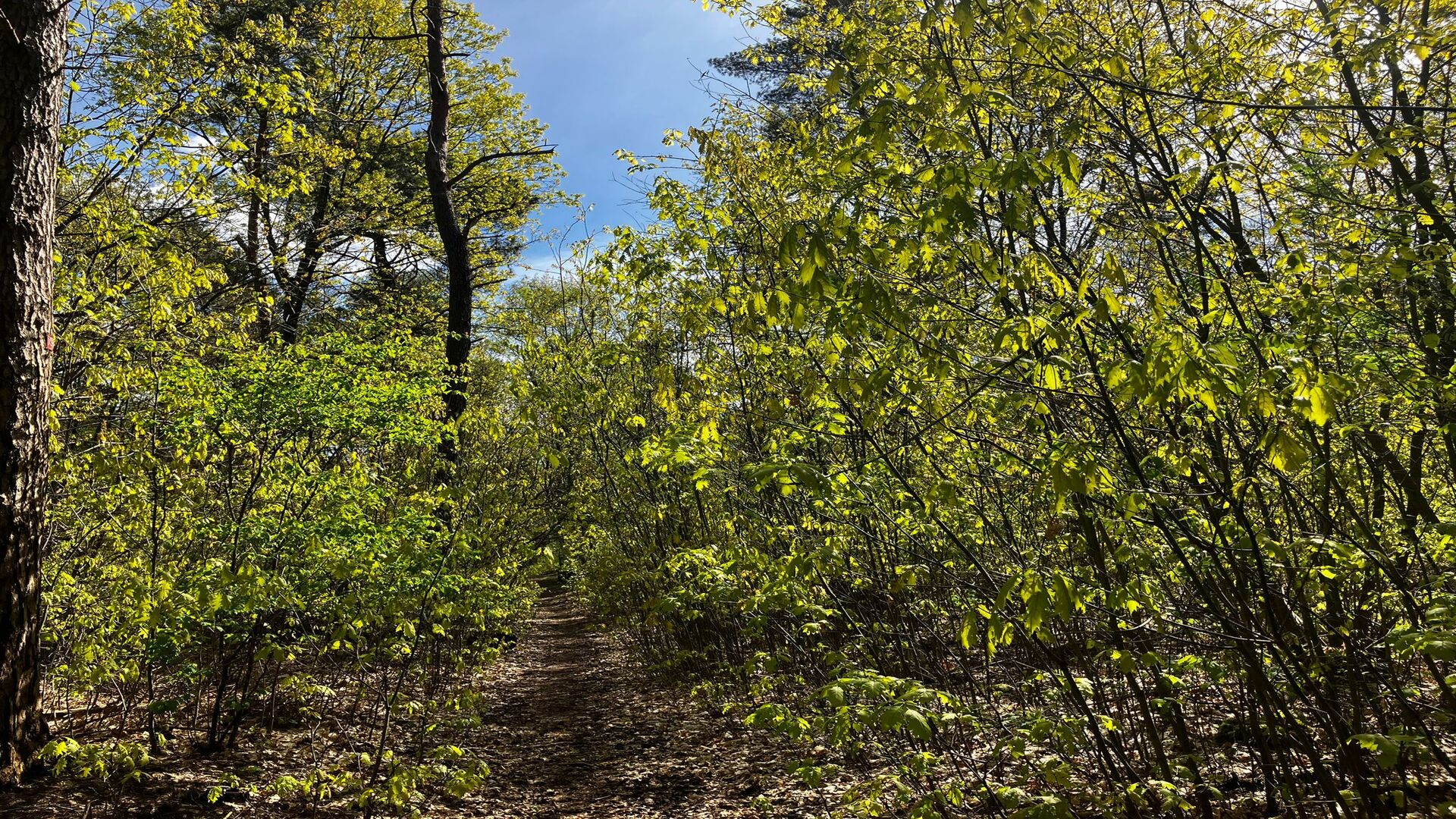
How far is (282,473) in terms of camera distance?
17.5 feet

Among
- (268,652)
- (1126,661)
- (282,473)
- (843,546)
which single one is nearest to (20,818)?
Answer: (268,652)

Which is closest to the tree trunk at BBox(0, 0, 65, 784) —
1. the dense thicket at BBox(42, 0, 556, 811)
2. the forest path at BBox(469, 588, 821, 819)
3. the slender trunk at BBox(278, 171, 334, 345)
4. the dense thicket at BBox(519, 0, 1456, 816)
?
the dense thicket at BBox(42, 0, 556, 811)

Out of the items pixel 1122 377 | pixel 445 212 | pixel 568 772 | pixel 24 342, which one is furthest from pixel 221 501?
pixel 1122 377

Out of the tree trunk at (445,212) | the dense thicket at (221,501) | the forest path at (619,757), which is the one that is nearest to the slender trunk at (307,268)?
the tree trunk at (445,212)

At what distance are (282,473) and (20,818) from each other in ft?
7.46

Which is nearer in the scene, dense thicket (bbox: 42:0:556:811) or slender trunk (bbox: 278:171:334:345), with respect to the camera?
dense thicket (bbox: 42:0:556:811)

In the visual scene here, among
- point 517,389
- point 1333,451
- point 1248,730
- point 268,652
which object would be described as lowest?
point 1248,730

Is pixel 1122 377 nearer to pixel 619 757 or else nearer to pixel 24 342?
pixel 24 342

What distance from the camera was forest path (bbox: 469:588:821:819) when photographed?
17.5 ft

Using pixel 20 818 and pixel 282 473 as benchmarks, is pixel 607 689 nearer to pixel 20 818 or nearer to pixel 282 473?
pixel 282 473

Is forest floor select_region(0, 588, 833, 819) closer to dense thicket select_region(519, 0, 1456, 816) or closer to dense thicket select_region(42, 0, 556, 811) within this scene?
dense thicket select_region(42, 0, 556, 811)

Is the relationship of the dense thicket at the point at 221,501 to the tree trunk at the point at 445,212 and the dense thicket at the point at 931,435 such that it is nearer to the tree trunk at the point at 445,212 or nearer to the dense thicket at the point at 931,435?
the dense thicket at the point at 931,435

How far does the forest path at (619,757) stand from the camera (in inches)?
210

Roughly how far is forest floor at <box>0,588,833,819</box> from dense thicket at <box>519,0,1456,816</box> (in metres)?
1.41
